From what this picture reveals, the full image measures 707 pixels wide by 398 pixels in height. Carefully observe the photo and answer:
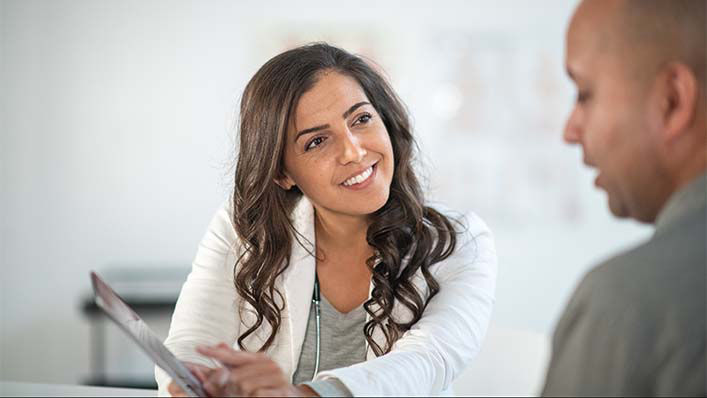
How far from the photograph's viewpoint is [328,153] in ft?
6.89

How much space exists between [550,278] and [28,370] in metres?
3.35

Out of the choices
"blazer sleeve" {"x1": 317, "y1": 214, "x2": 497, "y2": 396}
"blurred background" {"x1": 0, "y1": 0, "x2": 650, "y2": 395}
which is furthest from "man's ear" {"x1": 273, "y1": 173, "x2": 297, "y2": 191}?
"blurred background" {"x1": 0, "y1": 0, "x2": 650, "y2": 395}

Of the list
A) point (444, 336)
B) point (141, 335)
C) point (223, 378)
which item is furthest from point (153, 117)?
point (141, 335)

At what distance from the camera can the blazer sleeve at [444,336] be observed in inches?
64.5

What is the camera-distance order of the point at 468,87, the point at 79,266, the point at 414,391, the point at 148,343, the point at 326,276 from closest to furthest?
the point at 148,343
the point at 414,391
the point at 326,276
the point at 79,266
the point at 468,87

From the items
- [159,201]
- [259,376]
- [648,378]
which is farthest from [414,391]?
[159,201]

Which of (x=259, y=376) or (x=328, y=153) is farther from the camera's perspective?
(x=328, y=153)

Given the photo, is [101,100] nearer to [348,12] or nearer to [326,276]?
[348,12]

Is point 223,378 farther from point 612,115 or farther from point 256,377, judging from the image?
point 612,115

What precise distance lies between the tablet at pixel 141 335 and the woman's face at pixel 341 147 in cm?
71

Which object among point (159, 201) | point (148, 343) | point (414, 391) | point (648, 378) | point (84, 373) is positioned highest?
point (648, 378)

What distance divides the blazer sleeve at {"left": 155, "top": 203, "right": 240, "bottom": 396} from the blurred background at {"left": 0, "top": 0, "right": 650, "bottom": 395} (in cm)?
258

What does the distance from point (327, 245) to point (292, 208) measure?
0.48 feet

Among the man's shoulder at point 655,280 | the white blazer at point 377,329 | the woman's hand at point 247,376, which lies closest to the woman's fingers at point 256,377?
the woman's hand at point 247,376
